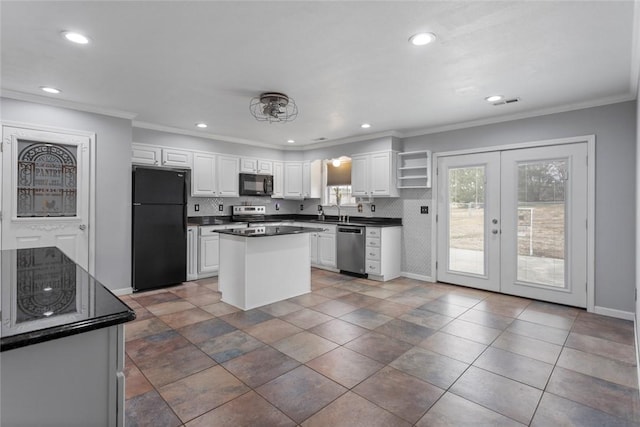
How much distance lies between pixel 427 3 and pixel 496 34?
2.29 ft

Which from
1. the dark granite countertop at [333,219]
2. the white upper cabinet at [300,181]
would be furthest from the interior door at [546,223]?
the white upper cabinet at [300,181]

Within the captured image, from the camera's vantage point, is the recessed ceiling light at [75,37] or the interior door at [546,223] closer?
the recessed ceiling light at [75,37]

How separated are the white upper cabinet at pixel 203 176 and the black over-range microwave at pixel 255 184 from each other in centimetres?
55

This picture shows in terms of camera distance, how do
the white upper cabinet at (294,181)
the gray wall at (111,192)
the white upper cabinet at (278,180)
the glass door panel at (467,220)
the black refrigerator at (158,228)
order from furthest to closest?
the white upper cabinet at (294,181), the white upper cabinet at (278,180), the glass door panel at (467,220), the black refrigerator at (158,228), the gray wall at (111,192)

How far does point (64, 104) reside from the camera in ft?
13.0

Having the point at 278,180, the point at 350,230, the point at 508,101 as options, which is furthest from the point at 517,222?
the point at 278,180

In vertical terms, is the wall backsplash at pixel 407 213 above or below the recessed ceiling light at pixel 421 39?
below

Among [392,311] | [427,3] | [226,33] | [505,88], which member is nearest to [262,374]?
[392,311]

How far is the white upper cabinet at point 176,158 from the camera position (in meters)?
5.21

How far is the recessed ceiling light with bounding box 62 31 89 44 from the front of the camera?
7.86 feet

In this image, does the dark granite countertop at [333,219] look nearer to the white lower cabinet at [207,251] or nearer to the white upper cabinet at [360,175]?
the white lower cabinet at [207,251]

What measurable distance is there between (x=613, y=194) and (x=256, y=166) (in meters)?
5.28

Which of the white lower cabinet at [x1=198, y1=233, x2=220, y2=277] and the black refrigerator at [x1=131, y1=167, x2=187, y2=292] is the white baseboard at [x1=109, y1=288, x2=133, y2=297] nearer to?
the black refrigerator at [x1=131, y1=167, x2=187, y2=292]

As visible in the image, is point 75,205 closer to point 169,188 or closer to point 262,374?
point 169,188
